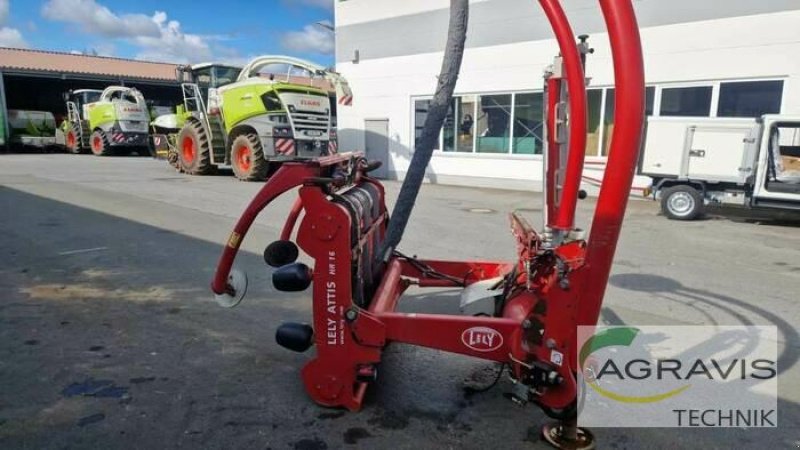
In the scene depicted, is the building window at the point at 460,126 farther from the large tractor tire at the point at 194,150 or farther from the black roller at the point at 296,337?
the black roller at the point at 296,337

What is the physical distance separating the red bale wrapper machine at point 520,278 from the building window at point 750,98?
9857 mm

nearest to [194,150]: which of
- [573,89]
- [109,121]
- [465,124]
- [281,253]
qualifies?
[465,124]

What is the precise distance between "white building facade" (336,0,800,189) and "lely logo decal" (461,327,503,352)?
30.9 feet

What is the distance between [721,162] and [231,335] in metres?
9.47

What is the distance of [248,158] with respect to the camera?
14.1 meters

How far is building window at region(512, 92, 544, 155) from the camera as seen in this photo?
44.1 feet

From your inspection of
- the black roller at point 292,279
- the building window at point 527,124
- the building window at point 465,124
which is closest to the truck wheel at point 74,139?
the building window at point 465,124

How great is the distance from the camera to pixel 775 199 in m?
9.07

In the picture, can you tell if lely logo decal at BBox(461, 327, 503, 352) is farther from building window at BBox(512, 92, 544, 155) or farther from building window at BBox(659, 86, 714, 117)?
building window at BBox(512, 92, 544, 155)

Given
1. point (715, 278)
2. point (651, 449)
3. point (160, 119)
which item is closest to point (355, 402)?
point (651, 449)

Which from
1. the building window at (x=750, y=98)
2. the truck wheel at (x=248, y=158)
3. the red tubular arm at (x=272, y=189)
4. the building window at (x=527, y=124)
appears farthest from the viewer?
the truck wheel at (x=248, y=158)

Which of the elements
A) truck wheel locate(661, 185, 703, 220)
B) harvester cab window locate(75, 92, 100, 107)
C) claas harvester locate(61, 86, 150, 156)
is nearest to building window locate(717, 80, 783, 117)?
truck wheel locate(661, 185, 703, 220)

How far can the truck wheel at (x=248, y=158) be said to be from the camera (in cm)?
1363

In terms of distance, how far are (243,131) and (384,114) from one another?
462cm
